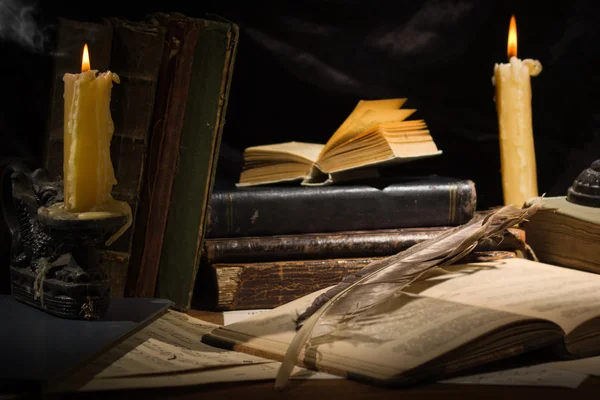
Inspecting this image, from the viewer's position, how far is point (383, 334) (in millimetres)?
1489

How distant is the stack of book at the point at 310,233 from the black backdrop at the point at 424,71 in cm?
50

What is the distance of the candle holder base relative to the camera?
199 centimetres

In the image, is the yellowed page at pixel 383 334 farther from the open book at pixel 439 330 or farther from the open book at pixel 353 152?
the open book at pixel 353 152

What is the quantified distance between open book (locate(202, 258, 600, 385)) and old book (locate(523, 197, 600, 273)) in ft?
0.56

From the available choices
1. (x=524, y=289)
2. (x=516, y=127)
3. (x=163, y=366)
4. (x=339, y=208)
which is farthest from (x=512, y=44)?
(x=163, y=366)

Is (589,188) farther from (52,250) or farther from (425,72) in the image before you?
(52,250)

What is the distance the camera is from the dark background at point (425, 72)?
8.32 ft

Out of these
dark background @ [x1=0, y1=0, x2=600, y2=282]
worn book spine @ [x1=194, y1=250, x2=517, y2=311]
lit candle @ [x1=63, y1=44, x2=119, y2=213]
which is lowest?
worn book spine @ [x1=194, y1=250, x2=517, y2=311]

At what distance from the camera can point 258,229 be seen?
1984mm

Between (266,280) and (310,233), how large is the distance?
15cm

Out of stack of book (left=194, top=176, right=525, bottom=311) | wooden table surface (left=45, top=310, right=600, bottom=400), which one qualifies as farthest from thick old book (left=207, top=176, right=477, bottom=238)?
wooden table surface (left=45, top=310, right=600, bottom=400)

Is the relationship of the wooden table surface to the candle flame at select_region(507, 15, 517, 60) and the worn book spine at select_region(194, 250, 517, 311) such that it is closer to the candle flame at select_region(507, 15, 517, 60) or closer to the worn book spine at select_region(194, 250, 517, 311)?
the worn book spine at select_region(194, 250, 517, 311)

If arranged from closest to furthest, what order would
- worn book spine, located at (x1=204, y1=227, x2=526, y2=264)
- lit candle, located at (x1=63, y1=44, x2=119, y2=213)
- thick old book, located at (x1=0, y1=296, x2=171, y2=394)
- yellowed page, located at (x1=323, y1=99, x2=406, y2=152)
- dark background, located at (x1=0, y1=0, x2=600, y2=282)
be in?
thick old book, located at (x1=0, y1=296, x2=171, y2=394) → lit candle, located at (x1=63, y1=44, x2=119, y2=213) → worn book spine, located at (x1=204, y1=227, x2=526, y2=264) → yellowed page, located at (x1=323, y1=99, x2=406, y2=152) → dark background, located at (x1=0, y1=0, x2=600, y2=282)

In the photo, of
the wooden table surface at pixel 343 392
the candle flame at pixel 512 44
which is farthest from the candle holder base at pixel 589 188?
the wooden table surface at pixel 343 392
